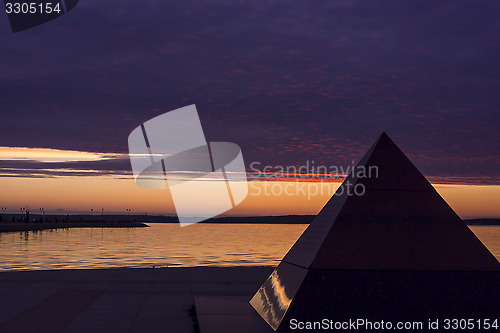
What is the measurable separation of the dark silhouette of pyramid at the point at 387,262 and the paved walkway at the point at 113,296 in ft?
8.12

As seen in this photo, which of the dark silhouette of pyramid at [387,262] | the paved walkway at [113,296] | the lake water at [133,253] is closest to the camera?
the dark silhouette of pyramid at [387,262]

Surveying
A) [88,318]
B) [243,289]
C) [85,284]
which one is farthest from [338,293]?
[85,284]

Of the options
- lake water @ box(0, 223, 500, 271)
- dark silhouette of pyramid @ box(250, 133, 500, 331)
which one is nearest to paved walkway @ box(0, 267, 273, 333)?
dark silhouette of pyramid @ box(250, 133, 500, 331)

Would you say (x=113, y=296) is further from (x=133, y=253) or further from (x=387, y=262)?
(x=133, y=253)

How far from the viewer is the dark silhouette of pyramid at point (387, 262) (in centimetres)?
1006

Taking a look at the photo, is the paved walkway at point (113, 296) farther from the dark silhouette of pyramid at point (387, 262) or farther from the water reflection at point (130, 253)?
the water reflection at point (130, 253)

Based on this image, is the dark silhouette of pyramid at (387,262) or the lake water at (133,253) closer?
the dark silhouette of pyramid at (387,262)

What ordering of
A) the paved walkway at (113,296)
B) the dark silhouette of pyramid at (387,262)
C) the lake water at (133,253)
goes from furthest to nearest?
the lake water at (133,253) → the paved walkway at (113,296) → the dark silhouette of pyramid at (387,262)

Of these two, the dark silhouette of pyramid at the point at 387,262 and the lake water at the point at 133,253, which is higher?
the lake water at the point at 133,253

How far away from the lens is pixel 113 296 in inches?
578

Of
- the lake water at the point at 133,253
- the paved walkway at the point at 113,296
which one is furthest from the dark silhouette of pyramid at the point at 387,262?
the lake water at the point at 133,253

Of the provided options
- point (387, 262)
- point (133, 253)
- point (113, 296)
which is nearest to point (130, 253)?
point (133, 253)

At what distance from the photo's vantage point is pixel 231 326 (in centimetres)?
1020

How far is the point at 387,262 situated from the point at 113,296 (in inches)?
306
